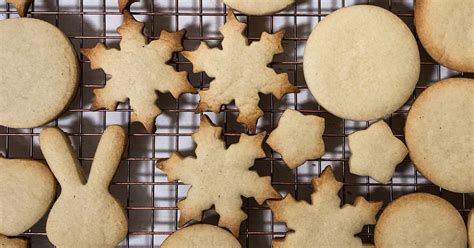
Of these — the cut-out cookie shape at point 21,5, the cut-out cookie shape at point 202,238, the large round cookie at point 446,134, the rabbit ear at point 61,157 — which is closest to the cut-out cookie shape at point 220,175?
the cut-out cookie shape at point 202,238

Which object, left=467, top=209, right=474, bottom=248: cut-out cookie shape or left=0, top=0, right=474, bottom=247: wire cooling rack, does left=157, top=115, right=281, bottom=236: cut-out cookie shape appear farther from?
left=467, top=209, right=474, bottom=248: cut-out cookie shape

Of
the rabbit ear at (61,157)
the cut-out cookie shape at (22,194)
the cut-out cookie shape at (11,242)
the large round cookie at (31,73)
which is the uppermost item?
the large round cookie at (31,73)

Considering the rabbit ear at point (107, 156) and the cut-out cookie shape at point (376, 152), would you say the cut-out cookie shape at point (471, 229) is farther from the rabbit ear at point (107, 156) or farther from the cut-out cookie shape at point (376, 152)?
the rabbit ear at point (107, 156)

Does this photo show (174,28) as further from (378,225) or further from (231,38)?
(378,225)

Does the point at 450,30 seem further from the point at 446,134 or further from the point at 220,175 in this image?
the point at 220,175

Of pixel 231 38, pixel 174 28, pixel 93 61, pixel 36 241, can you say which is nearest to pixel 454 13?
pixel 231 38

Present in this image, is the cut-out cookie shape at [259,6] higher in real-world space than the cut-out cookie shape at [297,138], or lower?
higher
